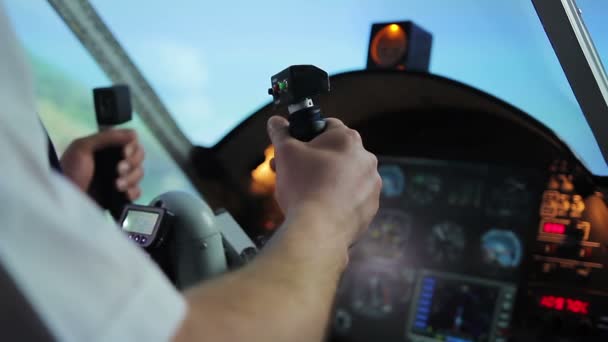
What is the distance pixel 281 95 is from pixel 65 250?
16.4 inches

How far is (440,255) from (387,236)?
7.6 inches

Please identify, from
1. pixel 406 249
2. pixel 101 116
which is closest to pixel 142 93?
pixel 406 249

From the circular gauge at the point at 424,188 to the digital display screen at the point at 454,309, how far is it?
0.86 ft

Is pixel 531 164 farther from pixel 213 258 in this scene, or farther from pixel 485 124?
pixel 213 258

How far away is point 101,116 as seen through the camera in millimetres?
1333

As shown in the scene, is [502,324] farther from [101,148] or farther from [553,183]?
[101,148]

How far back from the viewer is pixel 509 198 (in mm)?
2285

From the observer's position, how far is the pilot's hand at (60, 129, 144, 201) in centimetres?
119

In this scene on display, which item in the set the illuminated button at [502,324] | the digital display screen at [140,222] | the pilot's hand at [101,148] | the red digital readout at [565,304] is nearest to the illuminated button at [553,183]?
the red digital readout at [565,304]

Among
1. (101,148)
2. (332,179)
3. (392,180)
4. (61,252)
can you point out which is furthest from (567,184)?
(61,252)

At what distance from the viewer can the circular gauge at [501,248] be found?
7.36 feet

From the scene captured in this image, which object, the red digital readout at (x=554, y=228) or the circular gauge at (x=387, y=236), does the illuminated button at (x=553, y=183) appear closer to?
the red digital readout at (x=554, y=228)

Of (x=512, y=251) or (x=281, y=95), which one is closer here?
(x=281, y=95)

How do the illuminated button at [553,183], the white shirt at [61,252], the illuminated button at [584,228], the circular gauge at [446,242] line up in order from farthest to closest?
1. the circular gauge at [446,242]
2. the illuminated button at [553,183]
3. the illuminated button at [584,228]
4. the white shirt at [61,252]
